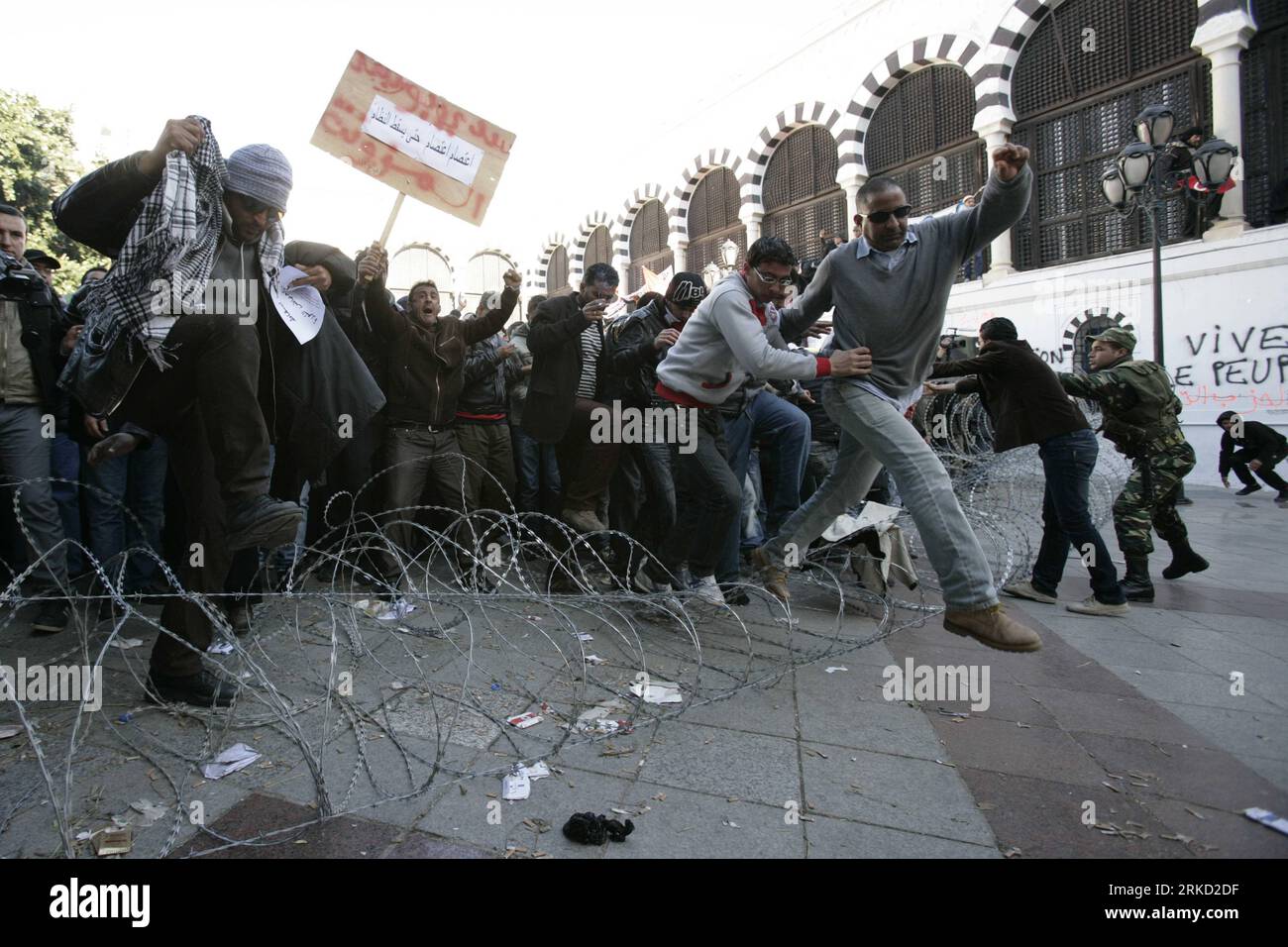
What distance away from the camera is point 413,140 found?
4.41 meters

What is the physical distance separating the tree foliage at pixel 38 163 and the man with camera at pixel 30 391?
1573cm

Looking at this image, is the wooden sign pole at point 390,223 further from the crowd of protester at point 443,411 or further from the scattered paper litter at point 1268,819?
the scattered paper litter at point 1268,819

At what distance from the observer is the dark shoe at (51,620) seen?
3893 millimetres

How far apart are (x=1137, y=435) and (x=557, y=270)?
75.3ft

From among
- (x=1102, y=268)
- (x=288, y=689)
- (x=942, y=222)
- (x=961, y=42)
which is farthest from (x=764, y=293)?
(x=961, y=42)

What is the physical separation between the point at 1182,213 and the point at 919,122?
5241 mm

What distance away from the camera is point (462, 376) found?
17.7 ft

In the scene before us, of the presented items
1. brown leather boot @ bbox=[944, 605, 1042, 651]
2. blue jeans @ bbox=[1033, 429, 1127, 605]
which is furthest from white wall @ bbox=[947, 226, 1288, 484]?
brown leather boot @ bbox=[944, 605, 1042, 651]

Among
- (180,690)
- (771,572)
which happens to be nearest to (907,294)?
(771,572)

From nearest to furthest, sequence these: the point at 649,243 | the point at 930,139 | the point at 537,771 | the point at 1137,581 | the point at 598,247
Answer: the point at 537,771
the point at 1137,581
the point at 930,139
the point at 649,243
the point at 598,247

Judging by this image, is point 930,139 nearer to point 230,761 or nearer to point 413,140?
point 413,140

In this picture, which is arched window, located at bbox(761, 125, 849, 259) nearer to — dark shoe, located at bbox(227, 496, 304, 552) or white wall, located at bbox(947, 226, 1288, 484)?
white wall, located at bbox(947, 226, 1288, 484)

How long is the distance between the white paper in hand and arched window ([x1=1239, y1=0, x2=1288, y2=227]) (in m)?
14.1
